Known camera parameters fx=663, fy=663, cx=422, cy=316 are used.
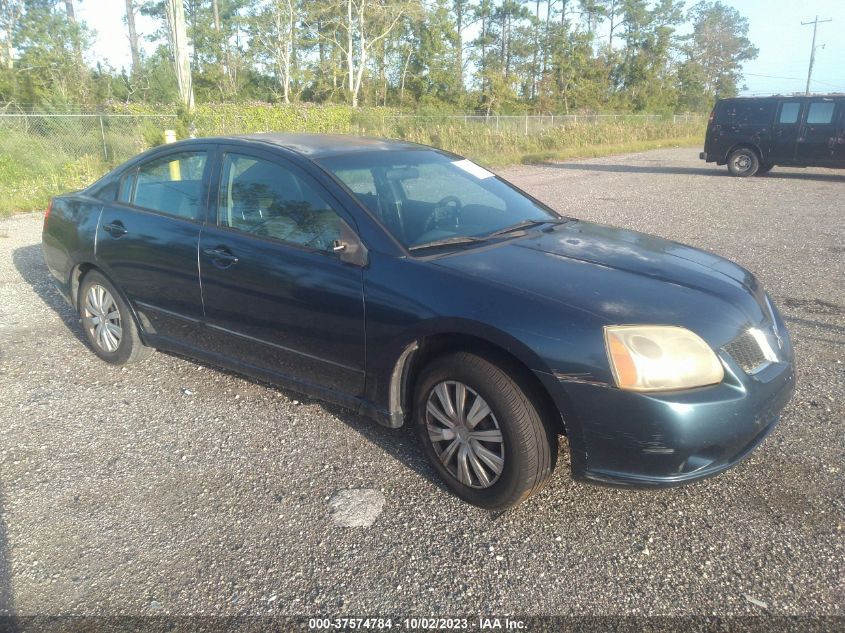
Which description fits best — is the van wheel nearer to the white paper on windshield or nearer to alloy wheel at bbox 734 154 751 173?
alloy wheel at bbox 734 154 751 173

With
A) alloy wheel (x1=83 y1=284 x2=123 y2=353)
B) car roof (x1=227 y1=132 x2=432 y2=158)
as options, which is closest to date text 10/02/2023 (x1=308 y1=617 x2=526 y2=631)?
car roof (x1=227 y1=132 x2=432 y2=158)

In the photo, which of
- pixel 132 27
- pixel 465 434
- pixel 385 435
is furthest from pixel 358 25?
pixel 465 434

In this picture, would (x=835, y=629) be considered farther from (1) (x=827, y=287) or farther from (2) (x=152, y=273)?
(1) (x=827, y=287)

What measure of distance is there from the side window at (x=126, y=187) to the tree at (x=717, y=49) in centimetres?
6218

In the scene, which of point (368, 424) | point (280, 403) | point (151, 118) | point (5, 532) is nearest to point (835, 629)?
point (368, 424)

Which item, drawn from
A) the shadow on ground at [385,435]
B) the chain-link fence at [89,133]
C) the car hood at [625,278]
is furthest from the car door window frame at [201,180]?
the chain-link fence at [89,133]

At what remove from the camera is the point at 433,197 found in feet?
12.7

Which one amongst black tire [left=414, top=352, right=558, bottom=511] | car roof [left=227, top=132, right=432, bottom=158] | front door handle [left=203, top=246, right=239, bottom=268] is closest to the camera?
black tire [left=414, top=352, right=558, bottom=511]

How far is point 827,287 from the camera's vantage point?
260 inches

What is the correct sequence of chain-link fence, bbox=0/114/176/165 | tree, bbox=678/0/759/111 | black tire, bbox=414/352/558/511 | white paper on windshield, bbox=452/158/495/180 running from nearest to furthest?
black tire, bbox=414/352/558/511, white paper on windshield, bbox=452/158/495/180, chain-link fence, bbox=0/114/176/165, tree, bbox=678/0/759/111

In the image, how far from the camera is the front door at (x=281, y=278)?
10.8 ft

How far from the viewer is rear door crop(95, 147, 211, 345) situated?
398cm

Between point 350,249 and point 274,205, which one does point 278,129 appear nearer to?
point 274,205

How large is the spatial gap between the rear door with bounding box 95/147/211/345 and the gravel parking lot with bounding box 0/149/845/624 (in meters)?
0.56
